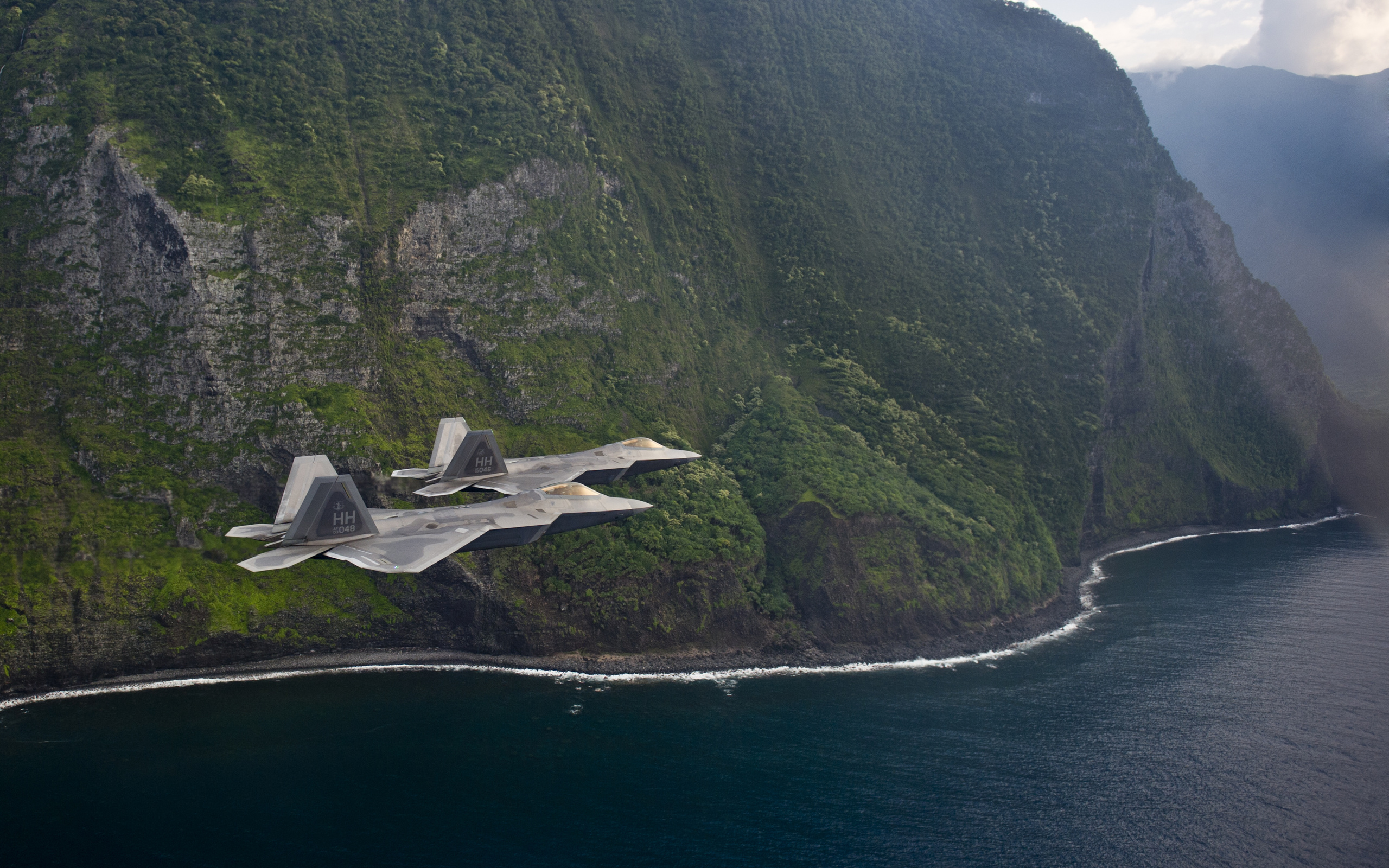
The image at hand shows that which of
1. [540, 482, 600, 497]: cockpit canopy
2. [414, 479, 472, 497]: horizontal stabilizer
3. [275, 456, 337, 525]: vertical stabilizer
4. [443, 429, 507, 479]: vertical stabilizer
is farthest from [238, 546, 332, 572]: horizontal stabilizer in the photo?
[540, 482, 600, 497]: cockpit canopy

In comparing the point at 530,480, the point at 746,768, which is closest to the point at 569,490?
the point at 530,480

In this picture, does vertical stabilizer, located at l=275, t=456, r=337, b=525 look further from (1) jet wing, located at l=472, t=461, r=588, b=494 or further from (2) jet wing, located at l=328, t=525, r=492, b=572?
(1) jet wing, located at l=472, t=461, r=588, b=494

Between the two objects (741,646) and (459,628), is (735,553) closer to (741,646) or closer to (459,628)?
(741,646)

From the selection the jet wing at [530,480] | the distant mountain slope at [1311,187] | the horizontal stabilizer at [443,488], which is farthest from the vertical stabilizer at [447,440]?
the distant mountain slope at [1311,187]

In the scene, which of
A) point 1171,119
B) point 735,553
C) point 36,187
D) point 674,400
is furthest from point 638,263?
point 1171,119

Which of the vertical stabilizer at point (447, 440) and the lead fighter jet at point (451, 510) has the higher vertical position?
the vertical stabilizer at point (447, 440)

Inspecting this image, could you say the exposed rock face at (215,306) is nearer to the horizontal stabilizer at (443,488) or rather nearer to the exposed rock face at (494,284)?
the exposed rock face at (494,284)

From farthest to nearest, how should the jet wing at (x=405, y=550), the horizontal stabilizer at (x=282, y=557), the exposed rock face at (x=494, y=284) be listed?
the exposed rock face at (x=494, y=284) → the jet wing at (x=405, y=550) → the horizontal stabilizer at (x=282, y=557)
